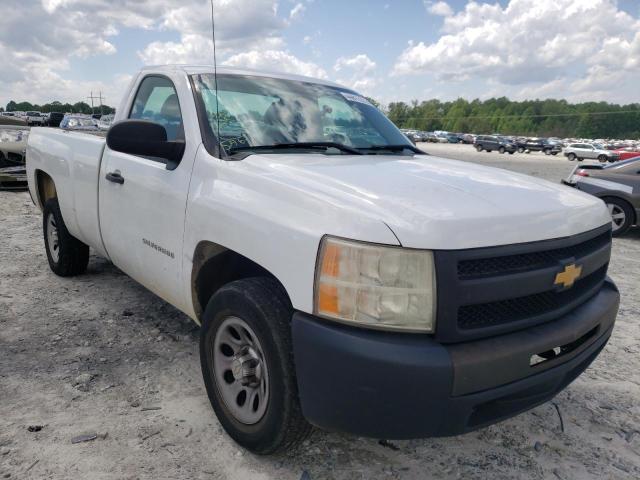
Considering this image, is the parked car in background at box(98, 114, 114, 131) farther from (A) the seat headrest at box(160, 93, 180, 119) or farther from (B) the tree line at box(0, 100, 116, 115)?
(B) the tree line at box(0, 100, 116, 115)

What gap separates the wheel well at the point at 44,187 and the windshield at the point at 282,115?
268 cm

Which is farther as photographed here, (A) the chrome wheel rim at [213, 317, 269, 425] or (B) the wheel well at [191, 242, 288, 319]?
(B) the wheel well at [191, 242, 288, 319]

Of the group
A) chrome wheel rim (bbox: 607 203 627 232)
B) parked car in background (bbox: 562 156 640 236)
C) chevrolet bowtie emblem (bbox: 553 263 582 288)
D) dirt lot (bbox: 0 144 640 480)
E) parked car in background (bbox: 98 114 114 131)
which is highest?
parked car in background (bbox: 98 114 114 131)

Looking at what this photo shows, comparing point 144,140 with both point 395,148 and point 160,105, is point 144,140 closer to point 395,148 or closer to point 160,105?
point 160,105

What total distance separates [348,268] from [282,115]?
1.48 m

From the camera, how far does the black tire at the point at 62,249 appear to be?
15.3 feet

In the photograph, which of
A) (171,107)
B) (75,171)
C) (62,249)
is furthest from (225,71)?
(62,249)

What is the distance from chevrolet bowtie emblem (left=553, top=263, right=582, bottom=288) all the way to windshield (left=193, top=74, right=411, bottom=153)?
1.47 metres

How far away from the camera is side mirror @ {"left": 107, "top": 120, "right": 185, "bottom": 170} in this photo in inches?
107

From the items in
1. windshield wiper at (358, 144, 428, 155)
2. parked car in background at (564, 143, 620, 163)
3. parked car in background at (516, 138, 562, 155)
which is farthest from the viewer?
parked car in background at (516, 138, 562, 155)

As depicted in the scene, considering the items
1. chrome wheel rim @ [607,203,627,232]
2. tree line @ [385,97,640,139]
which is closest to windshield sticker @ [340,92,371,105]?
chrome wheel rim @ [607,203,627,232]

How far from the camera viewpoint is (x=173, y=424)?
268 centimetres

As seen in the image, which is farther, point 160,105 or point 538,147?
point 538,147

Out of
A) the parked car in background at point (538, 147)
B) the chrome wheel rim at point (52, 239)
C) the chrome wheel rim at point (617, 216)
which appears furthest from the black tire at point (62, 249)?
the parked car in background at point (538, 147)
